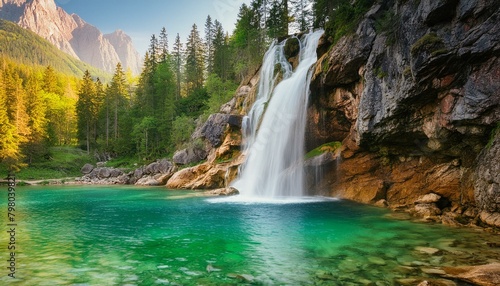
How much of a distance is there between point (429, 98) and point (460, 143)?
9.40 ft

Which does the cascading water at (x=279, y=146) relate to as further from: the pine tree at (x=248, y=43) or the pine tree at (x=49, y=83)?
the pine tree at (x=49, y=83)

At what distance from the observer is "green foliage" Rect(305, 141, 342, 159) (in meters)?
23.2

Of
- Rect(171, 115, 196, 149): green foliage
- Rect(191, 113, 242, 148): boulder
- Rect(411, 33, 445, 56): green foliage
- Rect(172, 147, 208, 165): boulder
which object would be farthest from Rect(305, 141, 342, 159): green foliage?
Rect(171, 115, 196, 149): green foliage

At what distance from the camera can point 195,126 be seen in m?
51.1

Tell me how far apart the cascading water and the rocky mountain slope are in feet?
3.77

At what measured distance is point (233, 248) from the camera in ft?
32.6

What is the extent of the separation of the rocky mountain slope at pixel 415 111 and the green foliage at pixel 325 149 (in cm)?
53

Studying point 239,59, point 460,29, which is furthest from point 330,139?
point 239,59

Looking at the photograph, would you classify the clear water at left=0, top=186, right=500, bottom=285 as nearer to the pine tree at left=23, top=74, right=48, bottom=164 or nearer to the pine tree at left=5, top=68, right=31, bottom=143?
the pine tree at left=5, top=68, right=31, bottom=143

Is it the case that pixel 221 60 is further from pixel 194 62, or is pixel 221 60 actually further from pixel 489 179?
pixel 489 179

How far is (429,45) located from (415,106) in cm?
340

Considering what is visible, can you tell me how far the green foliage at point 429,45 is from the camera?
1389 centimetres

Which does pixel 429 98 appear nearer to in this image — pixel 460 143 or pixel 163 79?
pixel 460 143

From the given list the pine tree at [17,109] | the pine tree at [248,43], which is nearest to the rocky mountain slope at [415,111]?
the pine tree at [248,43]
